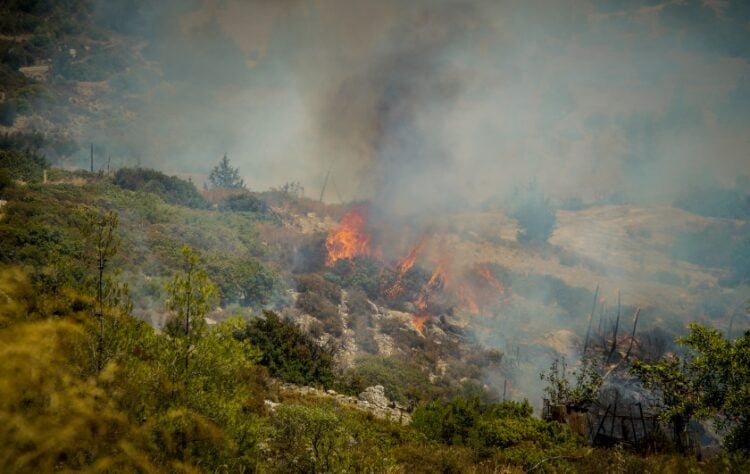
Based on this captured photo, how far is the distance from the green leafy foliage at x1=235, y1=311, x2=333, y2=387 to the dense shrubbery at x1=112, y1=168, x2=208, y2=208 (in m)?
46.3

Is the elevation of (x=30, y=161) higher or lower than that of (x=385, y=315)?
higher

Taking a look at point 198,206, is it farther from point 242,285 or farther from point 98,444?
point 98,444

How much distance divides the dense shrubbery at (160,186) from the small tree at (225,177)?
102 ft

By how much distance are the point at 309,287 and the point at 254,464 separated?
48830mm

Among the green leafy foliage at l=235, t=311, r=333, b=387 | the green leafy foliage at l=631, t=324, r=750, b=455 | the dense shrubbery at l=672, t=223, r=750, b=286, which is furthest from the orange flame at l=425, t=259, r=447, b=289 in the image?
the dense shrubbery at l=672, t=223, r=750, b=286

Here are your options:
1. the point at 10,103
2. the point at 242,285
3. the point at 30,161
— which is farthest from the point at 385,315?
the point at 10,103

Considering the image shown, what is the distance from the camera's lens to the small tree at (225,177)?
109 meters

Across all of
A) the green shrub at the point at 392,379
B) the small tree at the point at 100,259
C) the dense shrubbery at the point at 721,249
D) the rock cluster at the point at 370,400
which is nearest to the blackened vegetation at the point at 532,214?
the dense shrubbery at the point at 721,249

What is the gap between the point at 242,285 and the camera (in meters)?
47.4

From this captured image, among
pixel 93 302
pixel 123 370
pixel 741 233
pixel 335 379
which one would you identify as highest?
pixel 741 233

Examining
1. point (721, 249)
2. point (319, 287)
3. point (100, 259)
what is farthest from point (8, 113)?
point (721, 249)

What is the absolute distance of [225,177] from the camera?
110 meters

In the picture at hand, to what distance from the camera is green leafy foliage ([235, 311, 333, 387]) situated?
3019 centimetres

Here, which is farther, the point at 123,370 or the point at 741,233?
the point at 741,233
